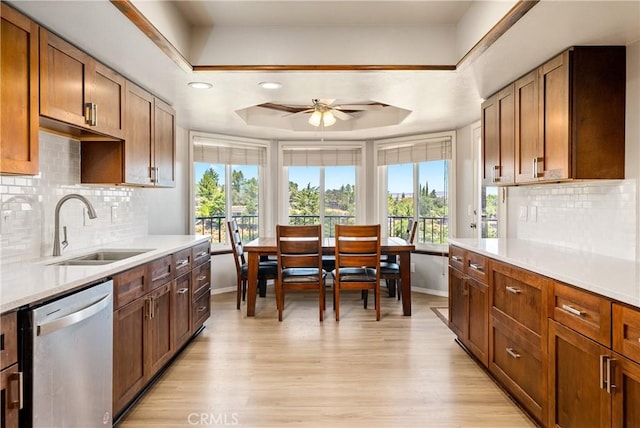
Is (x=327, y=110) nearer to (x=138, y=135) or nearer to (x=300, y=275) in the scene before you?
(x=300, y=275)

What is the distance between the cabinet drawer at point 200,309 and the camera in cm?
326

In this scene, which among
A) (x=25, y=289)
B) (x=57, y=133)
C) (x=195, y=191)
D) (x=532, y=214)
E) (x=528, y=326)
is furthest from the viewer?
(x=195, y=191)

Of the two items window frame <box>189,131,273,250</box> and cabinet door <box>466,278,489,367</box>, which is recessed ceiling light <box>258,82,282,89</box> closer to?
cabinet door <box>466,278,489,367</box>

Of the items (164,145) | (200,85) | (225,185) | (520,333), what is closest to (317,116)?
(200,85)

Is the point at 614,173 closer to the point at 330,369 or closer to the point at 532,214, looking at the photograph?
the point at 532,214

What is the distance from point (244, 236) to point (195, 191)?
95 centimetres

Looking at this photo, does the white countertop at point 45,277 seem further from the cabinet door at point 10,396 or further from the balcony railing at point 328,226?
the balcony railing at point 328,226

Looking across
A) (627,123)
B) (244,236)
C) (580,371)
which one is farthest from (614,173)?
(244,236)

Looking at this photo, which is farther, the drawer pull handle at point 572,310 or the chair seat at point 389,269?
the chair seat at point 389,269

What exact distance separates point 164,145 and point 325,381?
2.41 metres

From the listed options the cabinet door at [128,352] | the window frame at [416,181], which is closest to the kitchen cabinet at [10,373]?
the cabinet door at [128,352]

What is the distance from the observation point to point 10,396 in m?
1.32

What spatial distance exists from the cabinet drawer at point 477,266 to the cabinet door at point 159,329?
7.16ft

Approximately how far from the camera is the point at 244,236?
547 centimetres
